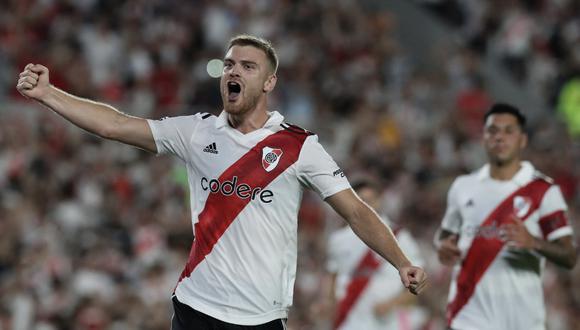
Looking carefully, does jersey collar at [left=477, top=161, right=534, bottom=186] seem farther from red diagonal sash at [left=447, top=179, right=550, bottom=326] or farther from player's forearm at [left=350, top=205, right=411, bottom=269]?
player's forearm at [left=350, top=205, right=411, bottom=269]

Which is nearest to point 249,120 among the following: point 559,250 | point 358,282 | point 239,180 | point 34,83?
point 239,180

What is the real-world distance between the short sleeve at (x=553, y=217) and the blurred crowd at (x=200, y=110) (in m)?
2.48

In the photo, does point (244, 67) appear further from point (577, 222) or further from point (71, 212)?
point (577, 222)

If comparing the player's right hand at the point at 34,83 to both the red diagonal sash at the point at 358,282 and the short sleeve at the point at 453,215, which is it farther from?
the red diagonal sash at the point at 358,282

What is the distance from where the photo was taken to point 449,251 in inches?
331

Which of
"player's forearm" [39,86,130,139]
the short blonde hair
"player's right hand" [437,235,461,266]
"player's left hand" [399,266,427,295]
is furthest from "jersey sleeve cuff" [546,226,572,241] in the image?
"player's forearm" [39,86,130,139]

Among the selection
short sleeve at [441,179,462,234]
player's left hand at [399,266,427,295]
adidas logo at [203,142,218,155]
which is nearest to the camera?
player's left hand at [399,266,427,295]

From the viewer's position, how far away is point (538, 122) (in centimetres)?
1764

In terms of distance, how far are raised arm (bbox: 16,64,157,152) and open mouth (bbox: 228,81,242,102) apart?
1.61 feet

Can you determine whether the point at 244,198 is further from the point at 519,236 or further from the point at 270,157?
the point at 519,236

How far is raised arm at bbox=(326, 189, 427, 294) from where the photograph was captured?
638 centimetres

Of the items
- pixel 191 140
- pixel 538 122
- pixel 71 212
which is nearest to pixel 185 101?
pixel 71 212

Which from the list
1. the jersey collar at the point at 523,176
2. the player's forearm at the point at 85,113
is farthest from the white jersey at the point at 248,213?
the jersey collar at the point at 523,176

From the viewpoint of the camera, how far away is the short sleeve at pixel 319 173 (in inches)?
256
